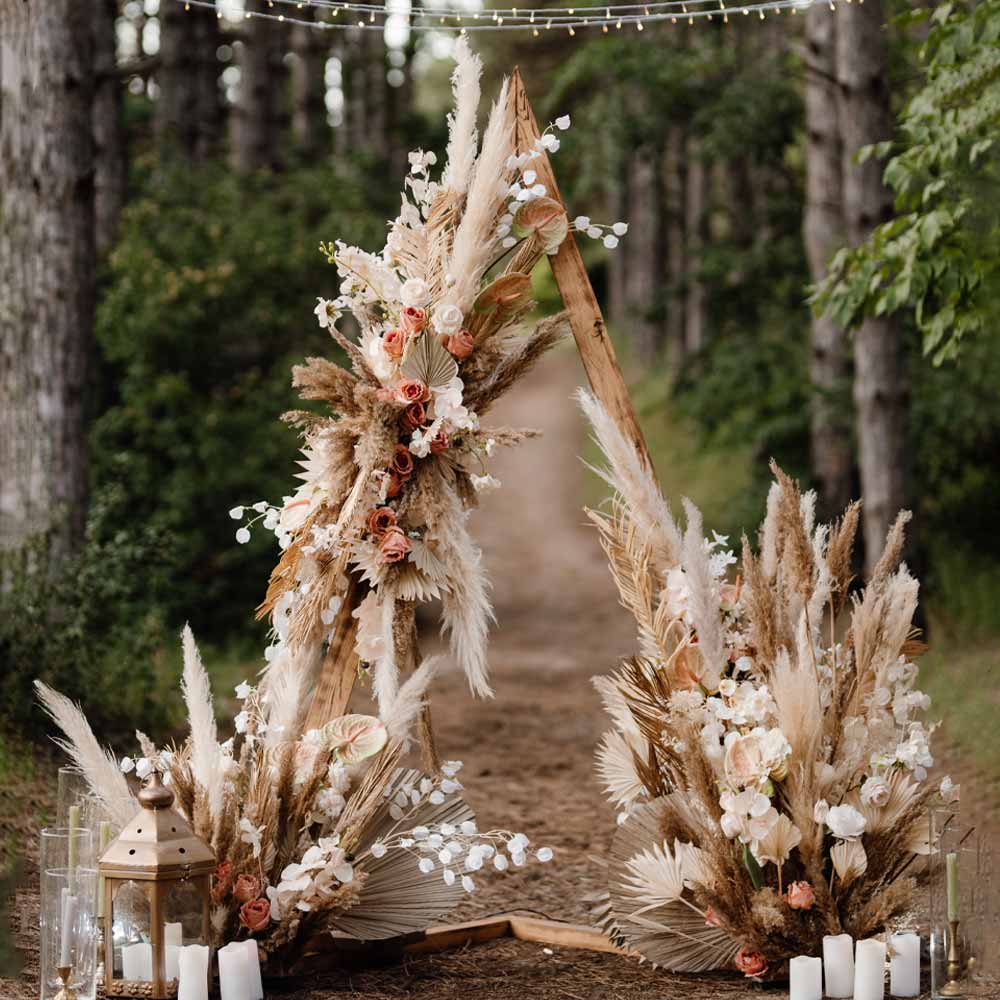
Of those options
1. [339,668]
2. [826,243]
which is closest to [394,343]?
[339,668]

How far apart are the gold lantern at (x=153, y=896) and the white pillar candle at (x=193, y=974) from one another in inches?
2.9

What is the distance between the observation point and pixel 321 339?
12.5 meters

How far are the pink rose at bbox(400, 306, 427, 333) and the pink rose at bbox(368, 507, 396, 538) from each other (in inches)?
21.6

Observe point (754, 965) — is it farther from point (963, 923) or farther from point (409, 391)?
point (409, 391)

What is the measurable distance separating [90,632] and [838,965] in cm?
493

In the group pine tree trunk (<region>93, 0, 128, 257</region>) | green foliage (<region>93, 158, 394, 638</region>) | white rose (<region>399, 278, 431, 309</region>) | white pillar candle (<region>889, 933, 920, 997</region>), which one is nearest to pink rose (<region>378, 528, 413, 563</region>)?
white rose (<region>399, 278, 431, 309</region>)

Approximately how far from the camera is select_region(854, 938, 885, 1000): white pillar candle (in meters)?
3.97

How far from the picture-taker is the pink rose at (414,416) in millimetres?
4434

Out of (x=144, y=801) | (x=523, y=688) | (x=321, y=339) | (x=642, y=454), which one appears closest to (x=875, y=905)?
(x=642, y=454)

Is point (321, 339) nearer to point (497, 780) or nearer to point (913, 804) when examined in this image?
point (497, 780)

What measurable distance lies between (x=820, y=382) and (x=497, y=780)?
5310 millimetres

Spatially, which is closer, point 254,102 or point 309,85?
point 254,102

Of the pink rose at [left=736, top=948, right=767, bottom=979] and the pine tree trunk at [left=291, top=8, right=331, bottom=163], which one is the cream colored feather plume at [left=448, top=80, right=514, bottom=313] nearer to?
the pink rose at [left=736, top=948, right=767, bottom=979]

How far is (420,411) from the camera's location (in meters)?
4.43
